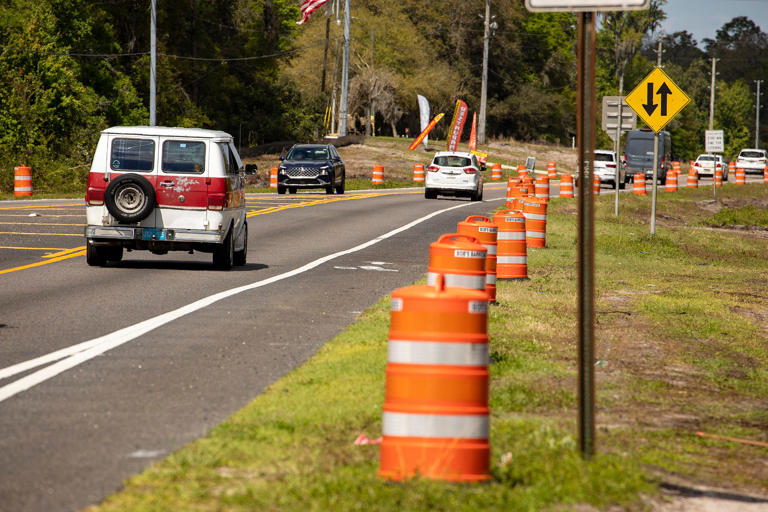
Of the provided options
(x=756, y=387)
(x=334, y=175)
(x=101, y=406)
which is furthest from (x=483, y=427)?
(x=334, y=175)

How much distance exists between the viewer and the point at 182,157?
1672 cm

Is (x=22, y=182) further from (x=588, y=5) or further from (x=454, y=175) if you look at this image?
(x=588, y=5)

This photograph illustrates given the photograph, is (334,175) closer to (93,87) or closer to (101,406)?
(93,87)

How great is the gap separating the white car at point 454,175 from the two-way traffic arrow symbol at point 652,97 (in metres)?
16.4

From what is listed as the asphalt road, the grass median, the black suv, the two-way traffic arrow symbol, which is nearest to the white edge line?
the asphalt road

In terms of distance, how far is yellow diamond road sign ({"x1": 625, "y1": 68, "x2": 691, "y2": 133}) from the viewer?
23188mm

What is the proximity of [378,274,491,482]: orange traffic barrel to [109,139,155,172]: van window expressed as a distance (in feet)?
37.9

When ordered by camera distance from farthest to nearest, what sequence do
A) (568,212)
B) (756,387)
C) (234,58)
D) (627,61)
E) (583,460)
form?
1. (627,61)
2. (234,58)
3. (568,212)
4. (756,387)
5. (583,460)

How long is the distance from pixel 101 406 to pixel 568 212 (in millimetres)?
30152

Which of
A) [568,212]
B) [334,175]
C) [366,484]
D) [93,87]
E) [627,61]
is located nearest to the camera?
[366,484]

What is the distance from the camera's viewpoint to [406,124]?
96.8 m

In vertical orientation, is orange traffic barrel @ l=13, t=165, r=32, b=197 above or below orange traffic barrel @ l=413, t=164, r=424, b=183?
below

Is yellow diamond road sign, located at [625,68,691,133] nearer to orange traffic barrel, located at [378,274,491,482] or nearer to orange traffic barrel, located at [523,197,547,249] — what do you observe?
orange traffic barrel, located at [523,197,547,249]

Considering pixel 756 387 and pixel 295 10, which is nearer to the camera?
pixel 756 387
